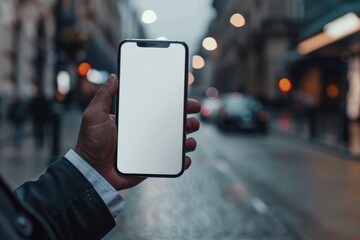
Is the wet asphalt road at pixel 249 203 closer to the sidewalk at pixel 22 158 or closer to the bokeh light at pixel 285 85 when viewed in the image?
the sidewalk at pixel 22 158

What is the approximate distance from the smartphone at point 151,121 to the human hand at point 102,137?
25 millimetres

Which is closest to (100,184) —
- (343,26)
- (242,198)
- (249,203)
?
(249,203)

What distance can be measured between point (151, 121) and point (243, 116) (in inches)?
1055

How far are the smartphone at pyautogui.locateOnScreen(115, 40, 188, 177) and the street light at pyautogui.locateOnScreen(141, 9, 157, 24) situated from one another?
0.67 m

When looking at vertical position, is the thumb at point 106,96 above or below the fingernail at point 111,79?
below

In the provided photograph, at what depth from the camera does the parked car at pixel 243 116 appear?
28.5m

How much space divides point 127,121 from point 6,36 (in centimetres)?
2235

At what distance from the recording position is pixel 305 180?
1203 cm

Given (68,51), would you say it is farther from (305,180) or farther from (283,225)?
(283,225)

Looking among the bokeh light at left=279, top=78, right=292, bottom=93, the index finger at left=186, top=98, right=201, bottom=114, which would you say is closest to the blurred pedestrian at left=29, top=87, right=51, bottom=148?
the index finger at left=186, top=98, right=201, bottom=114

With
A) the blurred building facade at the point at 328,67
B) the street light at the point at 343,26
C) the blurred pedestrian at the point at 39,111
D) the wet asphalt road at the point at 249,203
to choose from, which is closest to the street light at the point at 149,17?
the wet asphalt road at the point at 249,203

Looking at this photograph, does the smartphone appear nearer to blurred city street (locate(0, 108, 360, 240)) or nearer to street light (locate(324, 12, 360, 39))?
blurred city street (locate(0, 108, 360, 240))

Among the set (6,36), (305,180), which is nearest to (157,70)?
(305,180)

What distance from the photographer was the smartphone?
1.85 m
